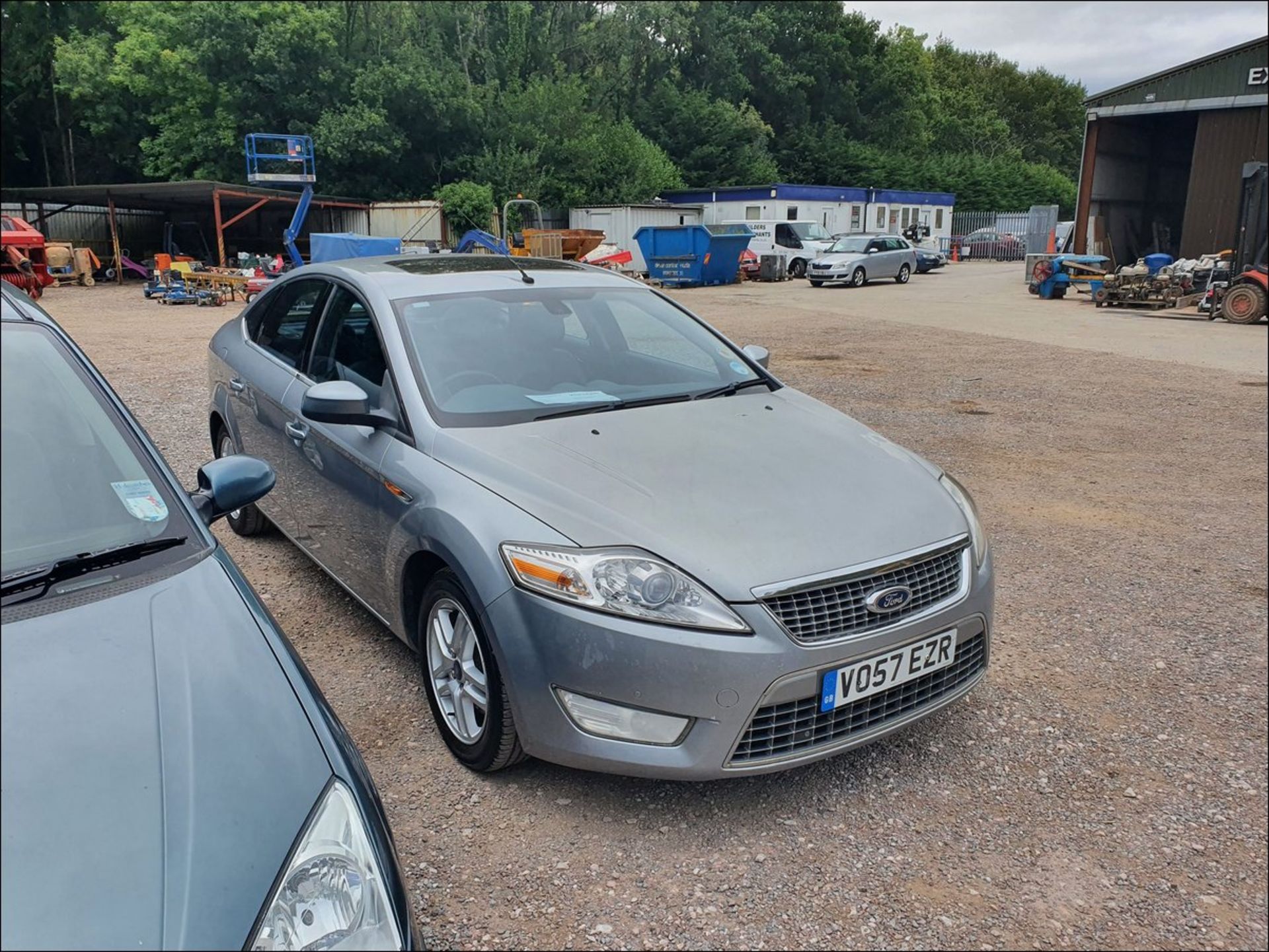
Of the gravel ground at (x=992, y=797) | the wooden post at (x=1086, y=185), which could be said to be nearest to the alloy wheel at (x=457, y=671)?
the gravel ground at (x=992, y=797)

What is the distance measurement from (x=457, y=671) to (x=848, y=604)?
121 cm

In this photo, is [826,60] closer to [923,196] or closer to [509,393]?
[923,196]

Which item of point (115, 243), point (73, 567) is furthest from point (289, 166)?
point (73, 567)

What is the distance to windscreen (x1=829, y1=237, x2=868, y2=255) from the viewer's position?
27.0 m

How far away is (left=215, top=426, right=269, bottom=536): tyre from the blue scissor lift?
16891mm

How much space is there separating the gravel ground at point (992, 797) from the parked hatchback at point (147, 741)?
0.78 meters

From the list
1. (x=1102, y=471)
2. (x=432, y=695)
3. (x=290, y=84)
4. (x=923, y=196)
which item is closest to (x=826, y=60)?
(x=923, y=196)

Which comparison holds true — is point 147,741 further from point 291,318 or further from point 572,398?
point 291,318

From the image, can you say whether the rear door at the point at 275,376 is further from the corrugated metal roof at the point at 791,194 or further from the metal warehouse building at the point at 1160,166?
the corrugated metal roof at the point at 791,194

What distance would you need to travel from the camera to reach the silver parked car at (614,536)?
2.43 m

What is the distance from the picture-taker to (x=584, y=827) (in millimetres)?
2625

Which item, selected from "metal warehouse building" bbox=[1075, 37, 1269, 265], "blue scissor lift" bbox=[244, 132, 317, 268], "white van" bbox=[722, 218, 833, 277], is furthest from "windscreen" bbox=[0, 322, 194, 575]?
"white van" bbox=[722, 218, 833, 277]

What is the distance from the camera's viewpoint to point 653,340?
3.98m

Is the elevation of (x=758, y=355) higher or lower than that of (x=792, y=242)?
lower
